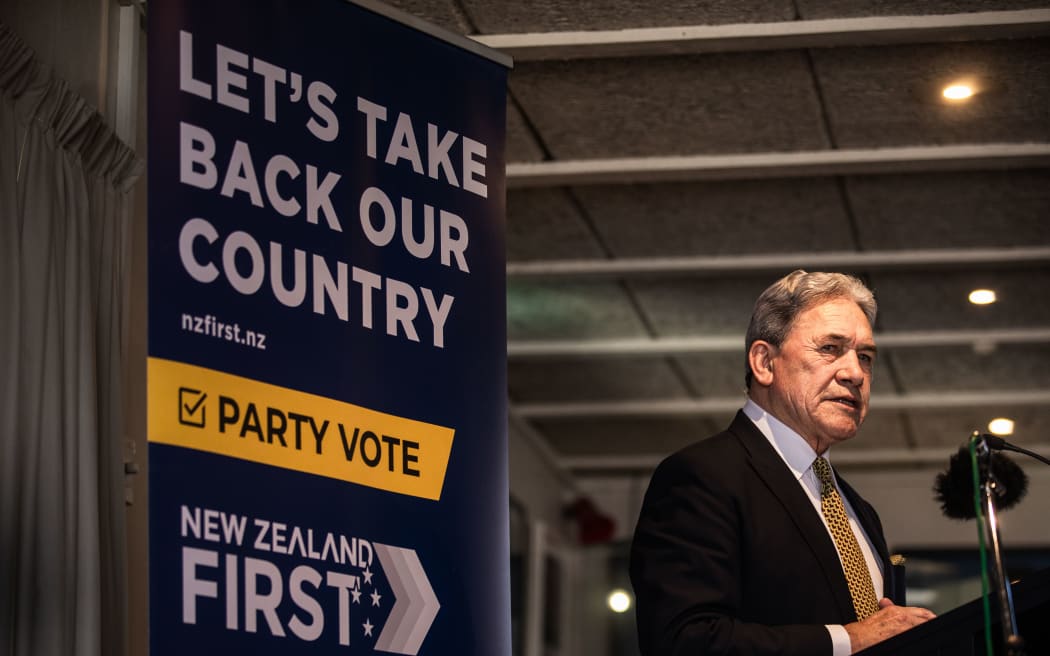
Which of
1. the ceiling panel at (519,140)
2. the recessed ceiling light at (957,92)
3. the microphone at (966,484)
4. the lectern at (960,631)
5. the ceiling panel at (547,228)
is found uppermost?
the ceiling panel at (547,228)

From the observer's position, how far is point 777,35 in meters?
4.79

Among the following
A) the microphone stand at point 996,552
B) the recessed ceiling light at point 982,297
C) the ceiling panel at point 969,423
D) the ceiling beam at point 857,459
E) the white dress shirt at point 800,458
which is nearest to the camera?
the microphone stand at point 996,552

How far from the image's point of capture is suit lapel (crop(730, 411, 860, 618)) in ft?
8.97

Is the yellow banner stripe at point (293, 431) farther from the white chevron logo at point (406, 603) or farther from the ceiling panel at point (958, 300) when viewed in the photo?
the ceiling panel at point (958, 300)

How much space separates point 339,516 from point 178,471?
1.12ft

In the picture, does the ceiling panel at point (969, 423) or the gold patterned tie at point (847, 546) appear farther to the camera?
the ceiling panel at point (969, 423)

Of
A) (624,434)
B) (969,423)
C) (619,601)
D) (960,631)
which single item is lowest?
(960,631)

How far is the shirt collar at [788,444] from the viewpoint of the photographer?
2.94 m

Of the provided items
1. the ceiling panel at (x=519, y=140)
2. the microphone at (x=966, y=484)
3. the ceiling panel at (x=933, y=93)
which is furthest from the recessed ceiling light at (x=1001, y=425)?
the microphone at (x=966, y=484)

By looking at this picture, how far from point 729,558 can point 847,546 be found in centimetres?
31

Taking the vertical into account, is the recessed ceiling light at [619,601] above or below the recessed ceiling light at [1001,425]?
below

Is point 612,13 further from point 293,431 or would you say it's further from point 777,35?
point 293,431

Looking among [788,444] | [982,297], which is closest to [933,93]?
[982,297]

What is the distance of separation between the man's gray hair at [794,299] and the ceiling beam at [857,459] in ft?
23.4
